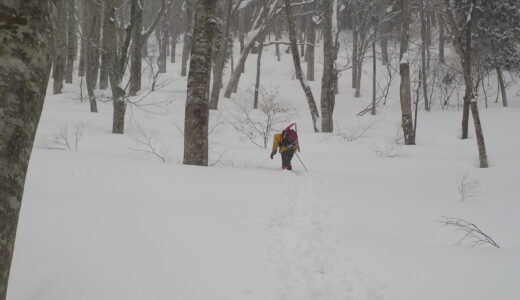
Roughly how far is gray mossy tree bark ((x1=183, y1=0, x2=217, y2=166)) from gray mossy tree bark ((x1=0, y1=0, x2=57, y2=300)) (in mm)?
5189

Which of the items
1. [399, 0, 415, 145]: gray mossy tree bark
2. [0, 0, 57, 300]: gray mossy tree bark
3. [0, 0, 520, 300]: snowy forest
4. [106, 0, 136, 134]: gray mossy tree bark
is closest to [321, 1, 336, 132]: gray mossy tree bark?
[399, 0, 415, 145]: gray mossy tree bark

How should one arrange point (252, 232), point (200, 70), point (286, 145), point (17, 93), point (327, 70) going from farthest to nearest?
1. point (327, 70)
2. point (286, 145)
3. point (200, 70)
4. point (252, 232)
5. point (17, 93)

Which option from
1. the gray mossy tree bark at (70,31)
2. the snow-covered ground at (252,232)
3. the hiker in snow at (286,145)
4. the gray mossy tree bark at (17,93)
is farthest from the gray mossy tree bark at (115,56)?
the gray mossy tree bark at (17,93)

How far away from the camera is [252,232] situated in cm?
442

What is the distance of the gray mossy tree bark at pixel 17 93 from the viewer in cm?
164

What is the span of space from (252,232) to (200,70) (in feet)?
12.0

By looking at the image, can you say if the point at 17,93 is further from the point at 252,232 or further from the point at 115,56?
the point at 115,56

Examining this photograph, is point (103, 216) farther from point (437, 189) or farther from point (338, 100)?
point (338, 100)

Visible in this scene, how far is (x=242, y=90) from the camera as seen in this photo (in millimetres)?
26203

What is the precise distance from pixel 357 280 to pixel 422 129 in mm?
16892

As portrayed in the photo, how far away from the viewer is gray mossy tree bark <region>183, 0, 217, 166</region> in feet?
22.6

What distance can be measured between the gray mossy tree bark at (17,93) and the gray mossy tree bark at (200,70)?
519 centimetres

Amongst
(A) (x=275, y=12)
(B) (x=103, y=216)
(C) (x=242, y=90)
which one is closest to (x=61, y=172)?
(B) (x=103, y=216)

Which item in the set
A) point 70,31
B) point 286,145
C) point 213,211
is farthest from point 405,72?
point 70,31
